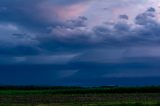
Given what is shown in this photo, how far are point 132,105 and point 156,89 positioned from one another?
4117cm

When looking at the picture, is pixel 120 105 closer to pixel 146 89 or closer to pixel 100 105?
pixel 100 105

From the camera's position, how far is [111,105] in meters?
37.8

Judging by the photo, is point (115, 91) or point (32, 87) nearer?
point (115, 91)

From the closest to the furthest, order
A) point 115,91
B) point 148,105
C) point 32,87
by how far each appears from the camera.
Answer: point 148,105 → point 115,91 → point 32,87

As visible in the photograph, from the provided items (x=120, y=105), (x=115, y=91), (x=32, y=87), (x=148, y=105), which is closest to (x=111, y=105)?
(x=120, y=105)

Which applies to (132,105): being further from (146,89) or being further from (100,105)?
(146,89)

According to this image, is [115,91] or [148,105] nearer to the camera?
[148,105]

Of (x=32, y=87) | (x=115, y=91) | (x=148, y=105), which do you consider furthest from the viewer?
(x=32, y=87)

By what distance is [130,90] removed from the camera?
252 ft

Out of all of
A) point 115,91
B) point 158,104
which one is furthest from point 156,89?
point 158,104

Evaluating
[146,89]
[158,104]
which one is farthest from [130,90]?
[158,104]

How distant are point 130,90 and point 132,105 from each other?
131 ft

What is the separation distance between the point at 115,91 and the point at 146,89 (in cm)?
587

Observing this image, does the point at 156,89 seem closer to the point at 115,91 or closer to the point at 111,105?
the point at 115,91
